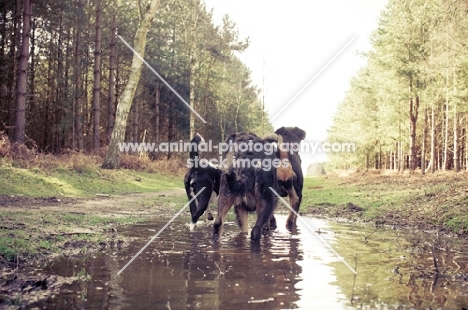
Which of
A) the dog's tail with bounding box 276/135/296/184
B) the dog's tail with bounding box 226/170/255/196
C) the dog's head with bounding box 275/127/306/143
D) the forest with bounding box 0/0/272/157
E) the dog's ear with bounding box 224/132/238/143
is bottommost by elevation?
the dog's tail with bounding box 226/170/255/196

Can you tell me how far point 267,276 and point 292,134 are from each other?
608 centimetres

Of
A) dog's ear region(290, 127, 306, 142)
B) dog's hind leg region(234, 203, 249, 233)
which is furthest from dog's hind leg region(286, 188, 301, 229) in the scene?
dog's hind leg region(234, 203, 249, 233)

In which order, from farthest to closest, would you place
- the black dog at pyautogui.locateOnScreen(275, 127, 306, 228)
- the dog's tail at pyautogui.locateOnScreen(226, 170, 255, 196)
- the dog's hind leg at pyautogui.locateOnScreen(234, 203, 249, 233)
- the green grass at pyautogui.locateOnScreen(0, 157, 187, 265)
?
the black dog at pyautogui.locateOnScreen(275, 127, 306, 228) → the dog's hind leg at pyautogui.locateOnScreen(234, 203, 249, 233) → the dog's tail at pyautogui.locateOnScreen(226, 170, 255, 196) → the green grass at pyautogui.locateOnScreen(0, 157, 187, 265)

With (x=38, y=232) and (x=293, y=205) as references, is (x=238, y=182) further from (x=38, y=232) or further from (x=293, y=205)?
(x=293, y=205)

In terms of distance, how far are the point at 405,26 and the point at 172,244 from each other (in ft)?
85.4

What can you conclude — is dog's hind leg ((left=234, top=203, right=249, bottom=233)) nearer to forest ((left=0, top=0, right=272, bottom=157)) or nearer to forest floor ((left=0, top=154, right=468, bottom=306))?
forest floor ((left=0, top=154, right=468, bottom=306))

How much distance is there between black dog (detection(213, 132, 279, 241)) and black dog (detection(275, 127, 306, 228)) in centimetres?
194

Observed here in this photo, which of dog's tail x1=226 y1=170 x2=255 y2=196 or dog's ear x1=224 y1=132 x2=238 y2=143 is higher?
dog's ear x1=224 y1=132 x2=238 y2=143

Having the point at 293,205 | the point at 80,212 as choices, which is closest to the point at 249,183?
the point at 293,205

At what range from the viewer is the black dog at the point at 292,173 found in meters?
9.38

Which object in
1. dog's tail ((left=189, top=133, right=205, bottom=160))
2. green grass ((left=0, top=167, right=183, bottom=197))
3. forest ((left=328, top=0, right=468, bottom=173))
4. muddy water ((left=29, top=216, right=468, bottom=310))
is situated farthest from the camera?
forest ((left=328, top=0, right=468, bottom=173))

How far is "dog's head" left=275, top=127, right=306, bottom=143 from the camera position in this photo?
10.2m

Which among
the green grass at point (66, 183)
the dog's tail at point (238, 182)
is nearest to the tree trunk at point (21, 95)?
the green grass at point (66, 183)

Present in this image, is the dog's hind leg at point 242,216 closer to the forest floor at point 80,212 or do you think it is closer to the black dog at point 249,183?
the black dog at point 249,183
